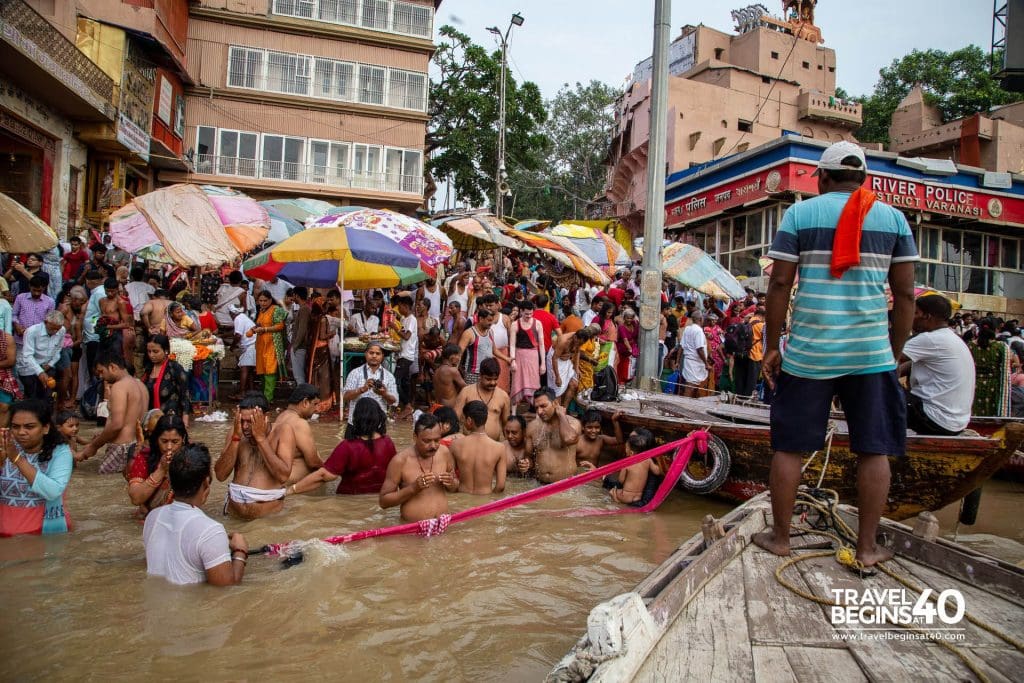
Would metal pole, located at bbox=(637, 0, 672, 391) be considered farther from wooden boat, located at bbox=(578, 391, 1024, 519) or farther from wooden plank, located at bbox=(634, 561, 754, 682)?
wooden plank, located at bbox=(634, 561, 754, 682)

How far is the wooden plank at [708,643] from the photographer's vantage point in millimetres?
2449

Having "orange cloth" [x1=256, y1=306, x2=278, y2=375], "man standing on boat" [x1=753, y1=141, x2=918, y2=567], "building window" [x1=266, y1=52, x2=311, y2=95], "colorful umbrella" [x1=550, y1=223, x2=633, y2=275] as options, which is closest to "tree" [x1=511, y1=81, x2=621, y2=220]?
"building window" [x1=266, y1=52, x2=311, y2=95]

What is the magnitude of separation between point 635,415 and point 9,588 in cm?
543

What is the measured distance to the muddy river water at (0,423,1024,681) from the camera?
12.3ft

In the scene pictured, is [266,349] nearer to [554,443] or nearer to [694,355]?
[554,443]

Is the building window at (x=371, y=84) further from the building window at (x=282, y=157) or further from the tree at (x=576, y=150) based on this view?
the tree at (x=576, y=150)

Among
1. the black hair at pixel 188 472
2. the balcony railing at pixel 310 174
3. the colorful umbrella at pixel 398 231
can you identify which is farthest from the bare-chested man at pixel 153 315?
the balcony railing at pixel 310 174

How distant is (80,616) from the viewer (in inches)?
166

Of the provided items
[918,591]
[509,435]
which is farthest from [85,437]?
[918,591]

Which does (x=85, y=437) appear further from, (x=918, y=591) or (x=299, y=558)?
(x=918, y=591)

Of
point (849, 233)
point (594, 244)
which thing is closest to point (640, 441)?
point (849, 233)

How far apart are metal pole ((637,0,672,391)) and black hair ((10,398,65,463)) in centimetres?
721

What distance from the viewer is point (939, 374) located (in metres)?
5.60

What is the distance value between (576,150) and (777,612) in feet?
145
